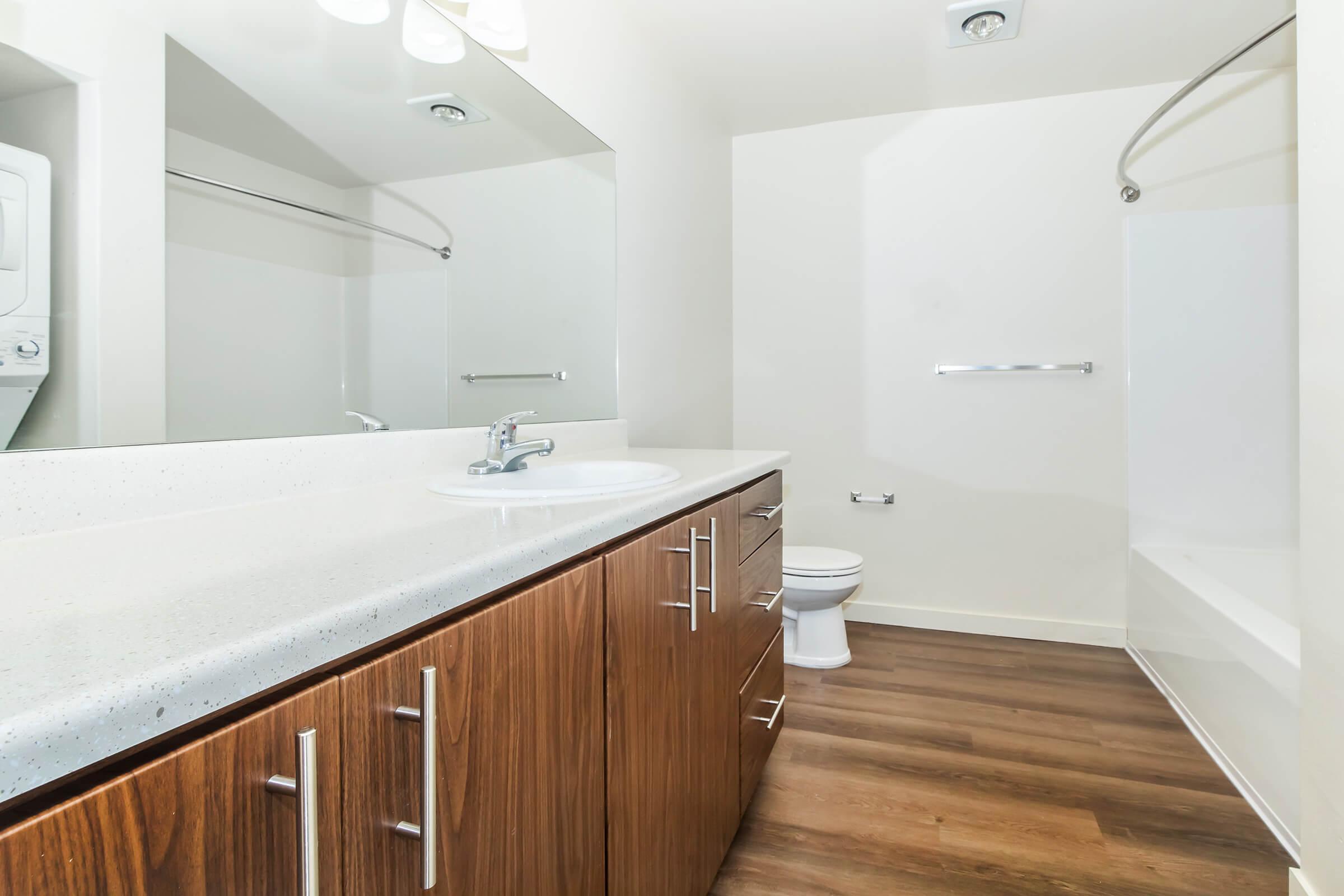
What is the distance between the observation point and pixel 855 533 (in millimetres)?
3064

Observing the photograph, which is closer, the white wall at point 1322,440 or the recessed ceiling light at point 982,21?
the white wall at point 1322,440

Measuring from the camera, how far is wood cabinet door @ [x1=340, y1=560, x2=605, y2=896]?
49 cm

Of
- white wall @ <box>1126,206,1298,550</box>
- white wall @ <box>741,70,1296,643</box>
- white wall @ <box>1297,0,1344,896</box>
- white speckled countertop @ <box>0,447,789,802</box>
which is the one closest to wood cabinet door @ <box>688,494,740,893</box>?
white speckled countertop @ <box>0,447,789,802</box>

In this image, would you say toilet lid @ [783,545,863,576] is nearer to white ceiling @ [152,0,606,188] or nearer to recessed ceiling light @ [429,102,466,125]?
white ceiling @ [152,0,606,188]

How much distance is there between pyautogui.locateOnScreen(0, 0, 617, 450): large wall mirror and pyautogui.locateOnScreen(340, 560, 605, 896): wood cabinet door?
579mm

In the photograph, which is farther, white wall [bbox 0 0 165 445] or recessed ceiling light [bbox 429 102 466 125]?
recessed ceiling light [bbox 429 102 466 125]

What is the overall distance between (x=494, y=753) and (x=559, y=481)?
84cm

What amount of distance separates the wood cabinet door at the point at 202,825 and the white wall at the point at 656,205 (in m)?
1.63

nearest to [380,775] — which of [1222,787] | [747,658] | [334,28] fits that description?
[747,658]

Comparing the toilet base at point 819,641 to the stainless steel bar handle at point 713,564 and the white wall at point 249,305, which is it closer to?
the stainless steel bar handle at point 713,564

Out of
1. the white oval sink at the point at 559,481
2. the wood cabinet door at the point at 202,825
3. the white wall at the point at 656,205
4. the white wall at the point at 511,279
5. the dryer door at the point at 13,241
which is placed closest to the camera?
the wood cabinet door at the point at 202,825

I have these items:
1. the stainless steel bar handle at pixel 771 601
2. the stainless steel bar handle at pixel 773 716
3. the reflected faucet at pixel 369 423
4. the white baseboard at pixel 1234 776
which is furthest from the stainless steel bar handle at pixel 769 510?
the white baseboard at pixel 1234 776

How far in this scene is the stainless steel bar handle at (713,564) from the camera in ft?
3.96

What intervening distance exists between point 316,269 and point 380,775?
0.89m
